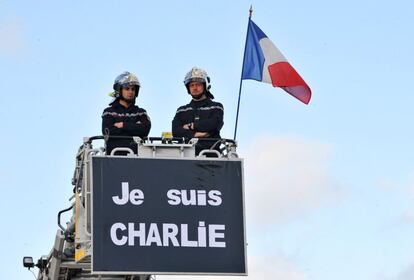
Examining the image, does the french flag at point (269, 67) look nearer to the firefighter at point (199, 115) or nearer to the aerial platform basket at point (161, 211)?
the firefighter at point (199, 115)

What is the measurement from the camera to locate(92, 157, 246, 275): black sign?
2208 centimetres

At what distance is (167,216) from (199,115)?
79.4 inches

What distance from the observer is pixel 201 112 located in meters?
23.2

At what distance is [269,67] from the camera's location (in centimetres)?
2545

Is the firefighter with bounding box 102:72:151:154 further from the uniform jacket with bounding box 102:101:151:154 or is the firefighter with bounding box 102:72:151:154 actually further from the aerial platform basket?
the aerial platform basket

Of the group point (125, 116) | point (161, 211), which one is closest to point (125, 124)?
point (125, 116)

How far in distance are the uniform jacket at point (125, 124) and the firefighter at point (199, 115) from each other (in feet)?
2.09

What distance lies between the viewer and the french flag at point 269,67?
2539 centimetres

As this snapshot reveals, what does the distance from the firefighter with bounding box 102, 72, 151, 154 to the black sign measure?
1.64 ft

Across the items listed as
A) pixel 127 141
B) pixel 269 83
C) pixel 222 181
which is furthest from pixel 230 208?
pixel 269 83

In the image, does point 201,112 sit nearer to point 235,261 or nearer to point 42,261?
point 235,261

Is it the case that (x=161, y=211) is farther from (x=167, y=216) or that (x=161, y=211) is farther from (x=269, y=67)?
(x=269, y=67)

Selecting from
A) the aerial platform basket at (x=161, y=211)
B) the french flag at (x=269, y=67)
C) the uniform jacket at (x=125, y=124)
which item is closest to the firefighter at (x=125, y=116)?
the uniform jacket at (x=125, y=124)

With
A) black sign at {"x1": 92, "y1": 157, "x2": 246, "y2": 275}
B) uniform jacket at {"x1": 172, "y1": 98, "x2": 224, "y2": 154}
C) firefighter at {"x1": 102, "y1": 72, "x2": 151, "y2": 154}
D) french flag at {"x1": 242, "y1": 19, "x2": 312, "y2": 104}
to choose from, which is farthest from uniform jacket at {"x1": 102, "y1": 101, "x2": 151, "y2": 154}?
french flag at {"x1": 242, "y1": 19, "x2": 312, "y2": 104}
